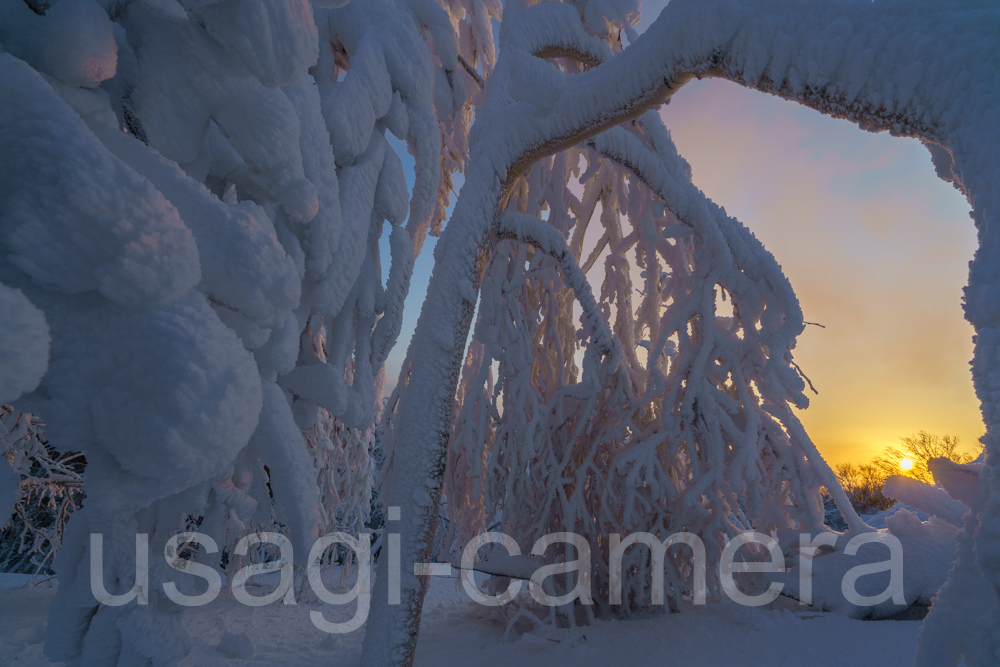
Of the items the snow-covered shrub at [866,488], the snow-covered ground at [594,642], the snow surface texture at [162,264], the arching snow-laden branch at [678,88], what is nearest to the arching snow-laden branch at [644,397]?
the arching snow-laden branch at [678,88]

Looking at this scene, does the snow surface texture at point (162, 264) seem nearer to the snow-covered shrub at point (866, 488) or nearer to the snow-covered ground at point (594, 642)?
the snow-covered ground at point (594, 642)

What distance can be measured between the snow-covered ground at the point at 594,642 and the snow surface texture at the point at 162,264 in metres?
2.11

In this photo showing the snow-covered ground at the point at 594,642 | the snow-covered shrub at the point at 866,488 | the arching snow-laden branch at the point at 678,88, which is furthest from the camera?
the snow-covered shrub at the point at 866,488

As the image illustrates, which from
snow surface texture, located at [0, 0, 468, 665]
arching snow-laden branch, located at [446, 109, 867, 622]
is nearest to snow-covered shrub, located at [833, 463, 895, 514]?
arching snow-laden branch, located at [446, 109, 867, 622]

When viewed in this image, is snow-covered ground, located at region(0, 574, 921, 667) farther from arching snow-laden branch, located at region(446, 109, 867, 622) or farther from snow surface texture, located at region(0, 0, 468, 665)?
snow surface texture, located at region(0, 0, 468, 665)

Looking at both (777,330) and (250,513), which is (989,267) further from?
(777,330)

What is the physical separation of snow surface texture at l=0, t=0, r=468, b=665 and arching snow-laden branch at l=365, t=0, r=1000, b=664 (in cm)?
87

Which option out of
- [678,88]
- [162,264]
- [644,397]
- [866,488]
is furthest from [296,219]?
[866,488]

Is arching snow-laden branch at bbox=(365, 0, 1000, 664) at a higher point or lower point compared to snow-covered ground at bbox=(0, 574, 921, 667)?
higher

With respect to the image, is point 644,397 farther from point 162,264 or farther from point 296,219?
point 162,264

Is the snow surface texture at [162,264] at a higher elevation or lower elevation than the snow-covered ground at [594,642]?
higher

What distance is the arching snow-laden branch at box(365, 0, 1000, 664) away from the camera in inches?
38.3

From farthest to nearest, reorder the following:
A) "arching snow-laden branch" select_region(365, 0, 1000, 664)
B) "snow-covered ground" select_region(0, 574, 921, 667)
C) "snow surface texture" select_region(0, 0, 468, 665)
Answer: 1. "snow-covered ground" select_region(0, 574, 921, 667)
2. "arching snow-laden branch" select_region(365, 0, 1000, 664)
3. "snow surface texture" select_region(0, 0, 468, 665)

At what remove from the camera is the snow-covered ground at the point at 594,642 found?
2324mm
